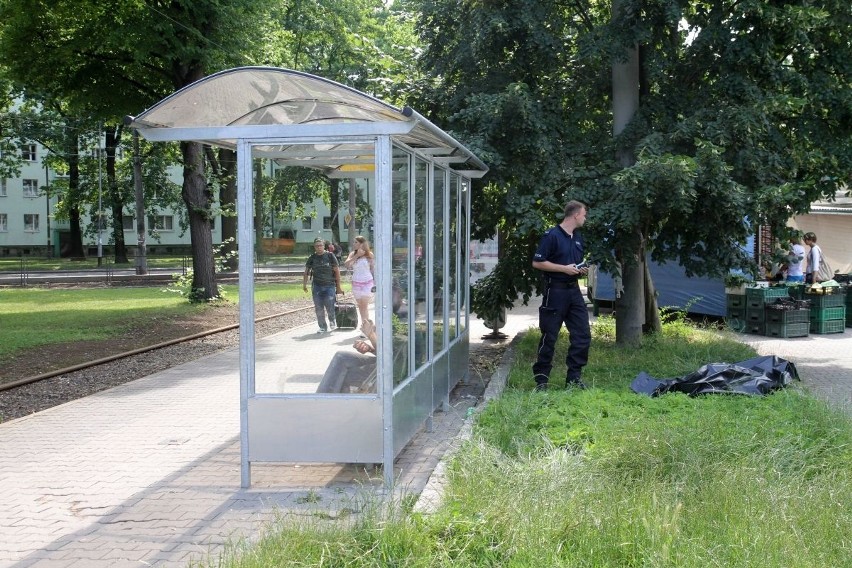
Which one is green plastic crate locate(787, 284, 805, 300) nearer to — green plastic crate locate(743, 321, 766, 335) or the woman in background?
green plastic crate locate(743, 321, 766, 335)

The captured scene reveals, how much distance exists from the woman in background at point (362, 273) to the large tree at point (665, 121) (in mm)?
4741

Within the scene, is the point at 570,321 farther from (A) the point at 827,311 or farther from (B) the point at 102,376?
(A) the point at 827,311

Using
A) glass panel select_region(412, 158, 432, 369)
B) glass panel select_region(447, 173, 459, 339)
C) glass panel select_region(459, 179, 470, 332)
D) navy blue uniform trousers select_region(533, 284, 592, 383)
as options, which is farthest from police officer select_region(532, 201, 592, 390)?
glass panel select_region(459, 179, 470, 332)

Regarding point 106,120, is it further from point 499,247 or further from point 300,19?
point 499,247

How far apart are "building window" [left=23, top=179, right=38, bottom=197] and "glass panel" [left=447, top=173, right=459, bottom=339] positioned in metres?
Result: 65.0

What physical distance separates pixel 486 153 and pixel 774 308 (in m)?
6.89

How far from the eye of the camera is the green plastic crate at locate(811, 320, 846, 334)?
16.2m

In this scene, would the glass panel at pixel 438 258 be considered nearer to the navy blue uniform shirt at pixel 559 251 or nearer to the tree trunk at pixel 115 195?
the navy blue uniform shirt at pixel 559 251

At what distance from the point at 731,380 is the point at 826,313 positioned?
8985 mm

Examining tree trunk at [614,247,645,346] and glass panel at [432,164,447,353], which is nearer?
glass panel at [432,164,447,353]

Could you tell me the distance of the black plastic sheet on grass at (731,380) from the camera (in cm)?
816

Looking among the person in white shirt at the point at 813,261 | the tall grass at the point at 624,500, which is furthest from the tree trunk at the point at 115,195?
the tall grass at the point at 624,500

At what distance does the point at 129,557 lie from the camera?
498cm

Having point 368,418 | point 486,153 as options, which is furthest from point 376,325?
point 486,153
